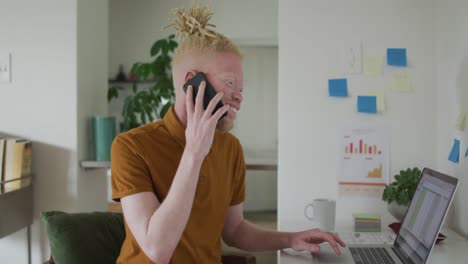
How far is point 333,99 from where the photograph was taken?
75.7 inches

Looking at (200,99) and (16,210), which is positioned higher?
(200,99)

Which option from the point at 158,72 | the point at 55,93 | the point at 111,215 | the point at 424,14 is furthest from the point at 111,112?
the point at 424,14

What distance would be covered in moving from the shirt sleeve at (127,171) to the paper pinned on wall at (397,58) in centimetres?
121

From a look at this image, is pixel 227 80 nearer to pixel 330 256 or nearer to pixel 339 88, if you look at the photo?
pixel 330 256

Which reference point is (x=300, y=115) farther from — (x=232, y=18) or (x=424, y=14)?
(x=232, y=18)

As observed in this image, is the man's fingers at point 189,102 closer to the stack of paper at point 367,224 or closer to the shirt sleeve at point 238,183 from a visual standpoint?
the shirt sleeve at point 238,183

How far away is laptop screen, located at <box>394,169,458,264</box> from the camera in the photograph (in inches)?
43.5

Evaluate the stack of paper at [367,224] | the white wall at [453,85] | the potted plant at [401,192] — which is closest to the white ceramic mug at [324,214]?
the stack of paper at [367,224]

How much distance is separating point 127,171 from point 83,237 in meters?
0.61

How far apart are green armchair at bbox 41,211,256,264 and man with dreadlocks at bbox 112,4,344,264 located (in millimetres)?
395

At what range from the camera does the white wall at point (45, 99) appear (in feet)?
7.47

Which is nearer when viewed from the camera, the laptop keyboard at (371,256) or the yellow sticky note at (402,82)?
the laptop keyboard at (371,256)

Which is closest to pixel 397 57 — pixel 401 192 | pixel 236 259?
pixel 401 192

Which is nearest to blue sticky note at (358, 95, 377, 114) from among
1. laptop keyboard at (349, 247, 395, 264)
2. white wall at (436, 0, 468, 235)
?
white wall at (436, 0, 468, 235)
